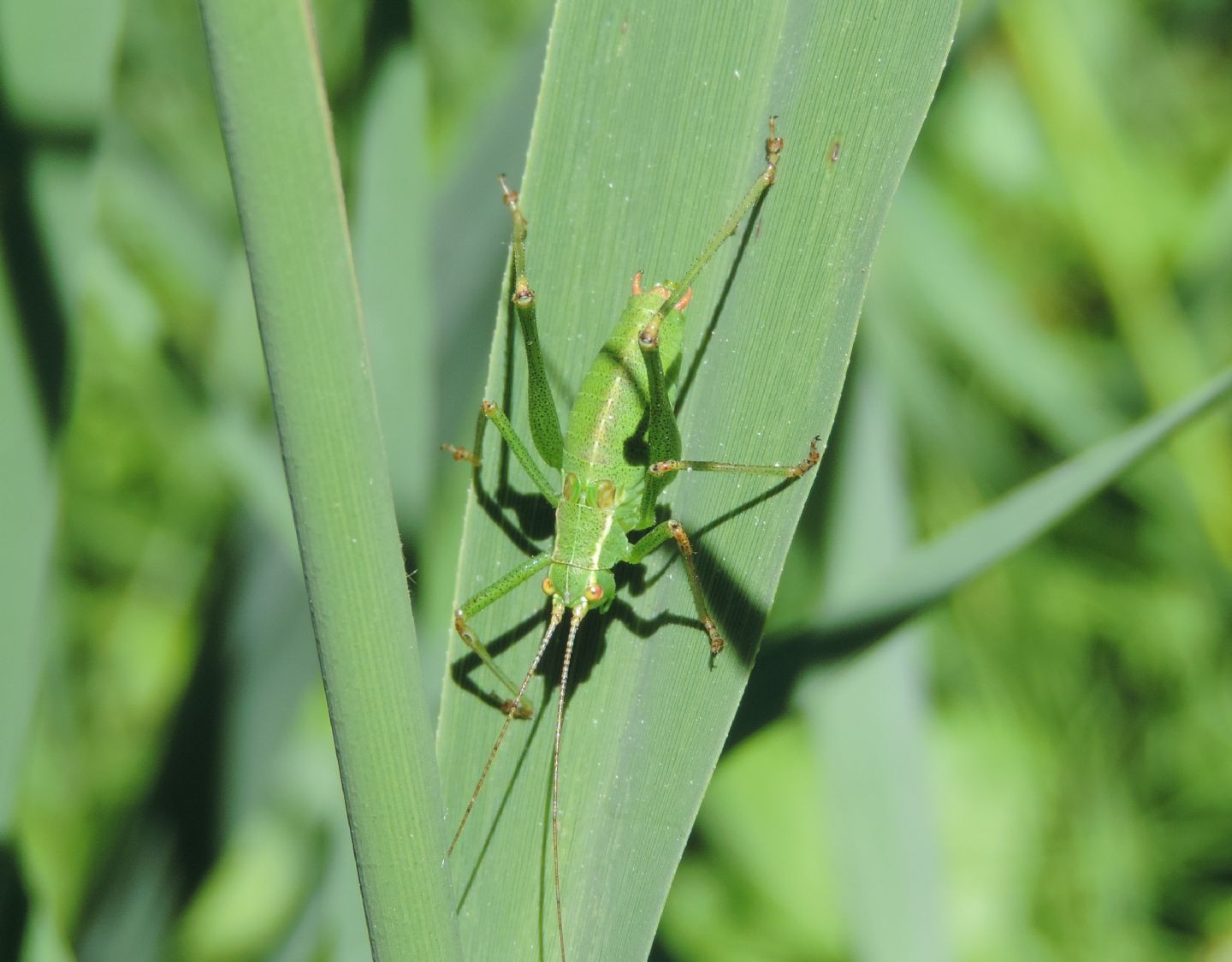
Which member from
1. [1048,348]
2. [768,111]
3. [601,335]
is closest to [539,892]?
[601,335]

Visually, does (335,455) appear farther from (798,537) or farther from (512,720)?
(798,537)

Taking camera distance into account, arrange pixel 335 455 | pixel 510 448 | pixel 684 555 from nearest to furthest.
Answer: pixel 335 455 < pixel 684 555 < pixel 510 448

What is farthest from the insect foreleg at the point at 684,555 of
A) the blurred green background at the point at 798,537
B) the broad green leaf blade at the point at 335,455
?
the broad green leaf blade at the point at 335,455

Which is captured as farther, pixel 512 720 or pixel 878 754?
pixel 878 754

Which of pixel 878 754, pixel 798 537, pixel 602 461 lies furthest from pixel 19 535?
pixel 798 537

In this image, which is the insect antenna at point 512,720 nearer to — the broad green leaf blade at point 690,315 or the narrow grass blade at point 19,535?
the broad green leaf blade at point 690,315

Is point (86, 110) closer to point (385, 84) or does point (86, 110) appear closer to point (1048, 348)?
point (385, 84)
